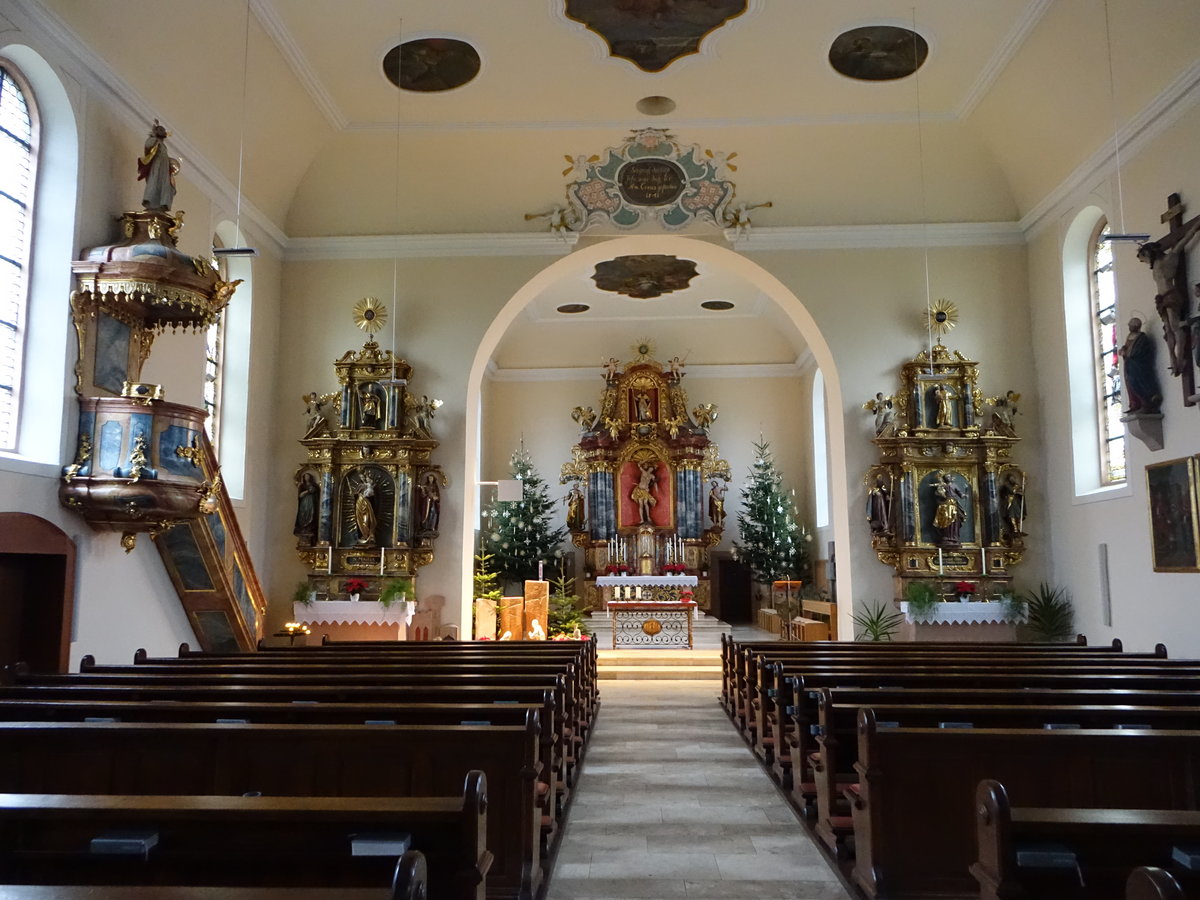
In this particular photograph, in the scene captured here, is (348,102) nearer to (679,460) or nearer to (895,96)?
(895,96)

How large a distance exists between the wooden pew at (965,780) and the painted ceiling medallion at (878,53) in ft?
29.3

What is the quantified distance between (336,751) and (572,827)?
2.02 metres

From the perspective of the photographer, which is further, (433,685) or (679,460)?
(679,460)

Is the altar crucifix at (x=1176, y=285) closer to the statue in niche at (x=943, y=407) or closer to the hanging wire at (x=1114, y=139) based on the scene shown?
the hanging wire at (x=1114, y=139)

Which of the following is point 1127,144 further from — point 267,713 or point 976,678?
point 267,713

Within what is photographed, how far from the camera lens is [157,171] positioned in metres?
8.58

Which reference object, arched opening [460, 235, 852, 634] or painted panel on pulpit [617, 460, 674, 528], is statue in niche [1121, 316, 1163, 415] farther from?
painted panel on pulpit [617, 460, 674, 528]

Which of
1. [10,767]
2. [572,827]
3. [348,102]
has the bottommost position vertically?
[572,827]

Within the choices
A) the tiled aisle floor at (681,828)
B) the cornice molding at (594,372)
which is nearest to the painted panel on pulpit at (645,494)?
the cornice molding at (594,372)

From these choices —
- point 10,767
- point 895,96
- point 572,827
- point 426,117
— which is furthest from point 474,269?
point 10,767

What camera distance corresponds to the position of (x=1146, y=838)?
2684mm

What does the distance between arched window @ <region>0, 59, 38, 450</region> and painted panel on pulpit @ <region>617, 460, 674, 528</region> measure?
13461 mm

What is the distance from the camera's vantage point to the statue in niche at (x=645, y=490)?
1986cm

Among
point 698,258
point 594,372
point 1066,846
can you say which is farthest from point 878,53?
point 594,372
